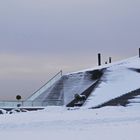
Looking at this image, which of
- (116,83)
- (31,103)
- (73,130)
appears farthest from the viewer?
(31,103)

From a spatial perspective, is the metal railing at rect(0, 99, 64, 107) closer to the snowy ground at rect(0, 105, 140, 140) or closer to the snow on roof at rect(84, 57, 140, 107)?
the snow on roof at rect(84, 57, 140, 107)

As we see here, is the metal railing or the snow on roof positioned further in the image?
the metal railing

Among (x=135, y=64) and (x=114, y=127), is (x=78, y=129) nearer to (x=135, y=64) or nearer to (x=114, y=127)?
(x=114, y=127)

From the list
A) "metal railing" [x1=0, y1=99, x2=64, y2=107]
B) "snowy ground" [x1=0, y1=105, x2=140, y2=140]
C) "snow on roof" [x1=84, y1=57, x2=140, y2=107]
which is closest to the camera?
"snowy ground" [x1=0, y1=105, x2=140, y2=140]

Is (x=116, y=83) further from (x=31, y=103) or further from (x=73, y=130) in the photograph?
(x=73, y=130)

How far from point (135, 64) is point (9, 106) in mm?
12048

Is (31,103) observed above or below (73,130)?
above

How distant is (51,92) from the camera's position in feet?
136

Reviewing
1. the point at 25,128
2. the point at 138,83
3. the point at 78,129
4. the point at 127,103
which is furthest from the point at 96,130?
the point at 138,83

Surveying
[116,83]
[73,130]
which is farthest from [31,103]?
[73,130]

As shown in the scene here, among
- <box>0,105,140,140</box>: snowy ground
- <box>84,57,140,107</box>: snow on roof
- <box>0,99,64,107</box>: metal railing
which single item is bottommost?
<box>0,105,140,140</box>: snowy ground

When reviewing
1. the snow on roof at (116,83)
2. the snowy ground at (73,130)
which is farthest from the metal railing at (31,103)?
the snowy ground at (73,130)

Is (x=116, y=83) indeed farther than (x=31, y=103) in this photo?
No

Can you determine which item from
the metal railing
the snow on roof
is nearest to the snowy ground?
the snow on roof
